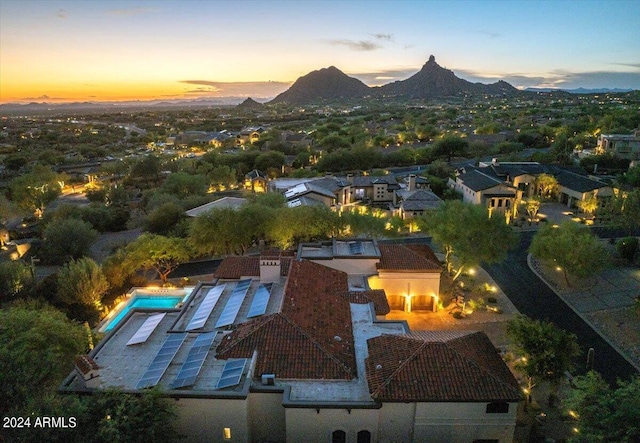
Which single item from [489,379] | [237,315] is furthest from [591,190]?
[237,315]

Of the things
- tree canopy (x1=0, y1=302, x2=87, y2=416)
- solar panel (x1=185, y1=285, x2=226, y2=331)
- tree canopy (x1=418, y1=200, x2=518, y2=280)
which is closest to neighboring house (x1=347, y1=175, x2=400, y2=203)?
tree canopy (x1=418, y1=200, x2=518, y2=280)

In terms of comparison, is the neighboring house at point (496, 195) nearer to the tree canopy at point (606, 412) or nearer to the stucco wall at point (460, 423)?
the stucco wall at point (460, 423)

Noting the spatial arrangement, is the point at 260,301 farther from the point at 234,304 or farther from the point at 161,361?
the point at 161,361

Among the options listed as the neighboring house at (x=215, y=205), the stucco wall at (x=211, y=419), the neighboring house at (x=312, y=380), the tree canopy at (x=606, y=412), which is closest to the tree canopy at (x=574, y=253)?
the neighboring house at (x=312, y=380)

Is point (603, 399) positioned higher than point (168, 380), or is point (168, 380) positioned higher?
point (603, 399)

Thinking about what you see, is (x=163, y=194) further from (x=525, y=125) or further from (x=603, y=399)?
(x=525, y=125)

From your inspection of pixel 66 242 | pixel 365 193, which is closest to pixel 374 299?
pixel 66 242
